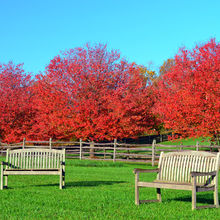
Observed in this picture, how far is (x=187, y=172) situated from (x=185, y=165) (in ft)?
0.58

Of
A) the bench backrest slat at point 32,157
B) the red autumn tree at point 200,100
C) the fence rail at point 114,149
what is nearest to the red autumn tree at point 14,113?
the fence rail at point 114,149

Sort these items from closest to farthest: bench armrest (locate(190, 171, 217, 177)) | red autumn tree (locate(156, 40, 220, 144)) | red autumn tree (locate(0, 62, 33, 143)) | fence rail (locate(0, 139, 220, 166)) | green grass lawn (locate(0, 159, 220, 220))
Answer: green grass lawn (locate(0, 159, 220, 220)) → bench armrest (locate(190, 171, 217, 177)) → red autumn tree (locate(156, 40, 220, 144)) → fence rail (locate(0, 139, 220, 166)) → red autumn tree (locate(0, 62, 33, 143))

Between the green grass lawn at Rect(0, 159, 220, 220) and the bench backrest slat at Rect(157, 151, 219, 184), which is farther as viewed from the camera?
the bench backrest slat at Rect(157, 151, 219, 184)

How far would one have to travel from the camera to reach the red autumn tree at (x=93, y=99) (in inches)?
1182

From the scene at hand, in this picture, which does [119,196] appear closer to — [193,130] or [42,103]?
[193,130]

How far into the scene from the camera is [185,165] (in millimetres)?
9609

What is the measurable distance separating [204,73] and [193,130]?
11.6ft

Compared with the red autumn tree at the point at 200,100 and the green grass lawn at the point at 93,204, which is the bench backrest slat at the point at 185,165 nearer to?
the green grass lawn at the point at 93,204

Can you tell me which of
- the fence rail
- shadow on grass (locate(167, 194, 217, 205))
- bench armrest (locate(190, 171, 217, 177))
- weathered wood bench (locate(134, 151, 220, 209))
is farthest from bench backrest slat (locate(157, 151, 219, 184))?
the fence rail

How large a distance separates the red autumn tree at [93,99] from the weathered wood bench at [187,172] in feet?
64.5

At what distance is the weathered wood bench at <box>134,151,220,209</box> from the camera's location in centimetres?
893

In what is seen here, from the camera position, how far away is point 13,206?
8.85m

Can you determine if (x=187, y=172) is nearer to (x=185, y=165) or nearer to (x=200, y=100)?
(x=185, y=165)

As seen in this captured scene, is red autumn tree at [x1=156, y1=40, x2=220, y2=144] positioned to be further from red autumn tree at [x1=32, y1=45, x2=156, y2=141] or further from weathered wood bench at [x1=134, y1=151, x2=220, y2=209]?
weathered wood bench at [x1=134, y1=151, x2=220, y2=209]
